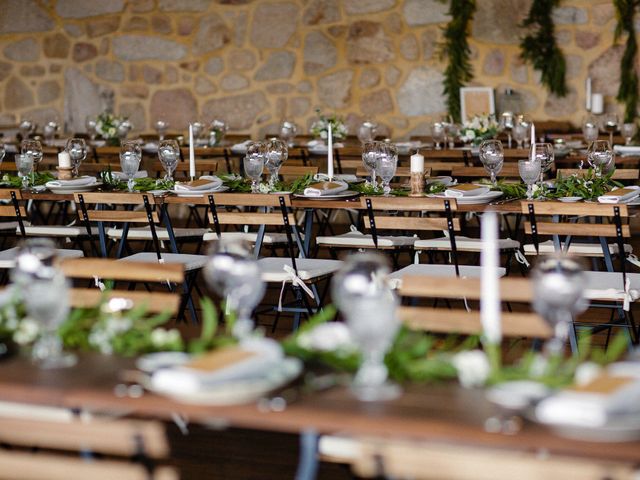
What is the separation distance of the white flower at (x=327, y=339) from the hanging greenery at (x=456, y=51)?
26.1 ft

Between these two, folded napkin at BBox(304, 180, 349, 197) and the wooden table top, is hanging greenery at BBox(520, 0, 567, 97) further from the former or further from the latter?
the wooden table top

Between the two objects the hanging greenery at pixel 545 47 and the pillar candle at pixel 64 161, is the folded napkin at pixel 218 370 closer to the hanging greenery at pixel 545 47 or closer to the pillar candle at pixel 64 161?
the pillar candle at pixel 64 161

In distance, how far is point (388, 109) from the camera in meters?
10.6

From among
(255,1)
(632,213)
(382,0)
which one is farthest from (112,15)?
(632,213)

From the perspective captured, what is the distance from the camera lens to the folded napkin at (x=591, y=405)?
1.95 metres

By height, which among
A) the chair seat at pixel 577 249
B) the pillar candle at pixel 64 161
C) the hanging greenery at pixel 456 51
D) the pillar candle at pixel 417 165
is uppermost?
the hanging greenery at pixel 456 51

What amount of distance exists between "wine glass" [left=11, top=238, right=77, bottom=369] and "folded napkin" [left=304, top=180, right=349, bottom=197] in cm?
277

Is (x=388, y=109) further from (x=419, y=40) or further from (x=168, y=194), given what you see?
(x=168, y=194)

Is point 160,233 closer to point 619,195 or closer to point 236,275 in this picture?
point 619,195

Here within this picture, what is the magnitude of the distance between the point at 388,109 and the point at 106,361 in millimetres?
8390

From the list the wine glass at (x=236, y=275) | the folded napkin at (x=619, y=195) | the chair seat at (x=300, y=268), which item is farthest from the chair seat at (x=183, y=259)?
the wine glass at (x=236, y=275)

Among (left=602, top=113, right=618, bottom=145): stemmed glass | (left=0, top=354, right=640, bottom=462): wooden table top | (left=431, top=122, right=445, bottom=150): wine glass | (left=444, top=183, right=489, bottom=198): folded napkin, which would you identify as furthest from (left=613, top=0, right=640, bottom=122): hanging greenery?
(left=0, top=354, right=640, bottom=462): wooden table top

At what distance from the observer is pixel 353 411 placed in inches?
81.7

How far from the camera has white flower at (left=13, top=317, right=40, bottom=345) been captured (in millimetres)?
2545
